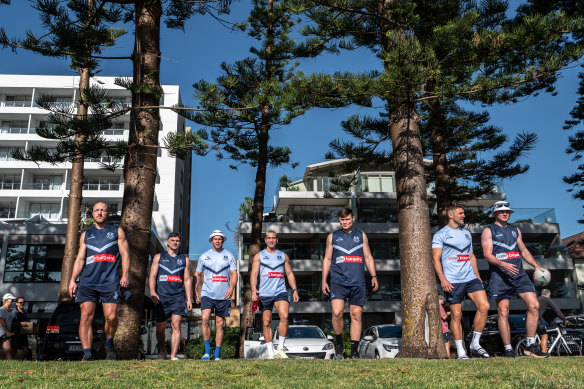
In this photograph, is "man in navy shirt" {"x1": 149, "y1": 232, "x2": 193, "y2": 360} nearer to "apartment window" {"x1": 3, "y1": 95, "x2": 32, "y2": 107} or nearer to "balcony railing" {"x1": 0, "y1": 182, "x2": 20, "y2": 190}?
"balcony railing" {"x1": 0, "y1": 182, "x2": 20, "y2": 190}

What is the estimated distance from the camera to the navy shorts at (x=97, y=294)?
20.5 ft

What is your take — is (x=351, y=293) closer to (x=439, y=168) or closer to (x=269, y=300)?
(x=269, y=300)

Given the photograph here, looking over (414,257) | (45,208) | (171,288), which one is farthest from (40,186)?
(414,257)

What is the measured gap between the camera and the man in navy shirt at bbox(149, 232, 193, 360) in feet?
24.7

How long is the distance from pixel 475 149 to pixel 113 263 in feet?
52.4

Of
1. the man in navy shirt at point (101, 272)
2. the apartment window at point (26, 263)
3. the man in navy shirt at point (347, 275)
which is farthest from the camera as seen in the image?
the apartment window at point (26, 263)

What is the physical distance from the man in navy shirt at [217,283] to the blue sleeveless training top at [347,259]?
5.26 feet

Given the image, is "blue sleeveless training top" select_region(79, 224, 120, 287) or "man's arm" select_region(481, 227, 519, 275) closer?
"blue sleeveless training top" select_region(79, 224, 120, 287)

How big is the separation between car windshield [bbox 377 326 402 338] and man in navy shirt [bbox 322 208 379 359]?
7.24 metres

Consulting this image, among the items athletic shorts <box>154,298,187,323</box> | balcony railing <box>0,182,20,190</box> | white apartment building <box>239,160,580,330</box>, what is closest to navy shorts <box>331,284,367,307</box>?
athletic shorts <box>154,298,187,323</box>

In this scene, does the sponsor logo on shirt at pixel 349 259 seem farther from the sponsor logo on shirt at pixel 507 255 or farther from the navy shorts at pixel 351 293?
the sponsor logo on shirt at pixel 507 255

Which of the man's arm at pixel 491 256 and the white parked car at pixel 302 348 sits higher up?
the man's arm at pixel 491 256

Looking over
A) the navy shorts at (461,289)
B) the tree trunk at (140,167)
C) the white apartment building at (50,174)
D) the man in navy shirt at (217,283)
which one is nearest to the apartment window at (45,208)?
the white apartment building at (50,174)

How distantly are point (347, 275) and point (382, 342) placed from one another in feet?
22.7
